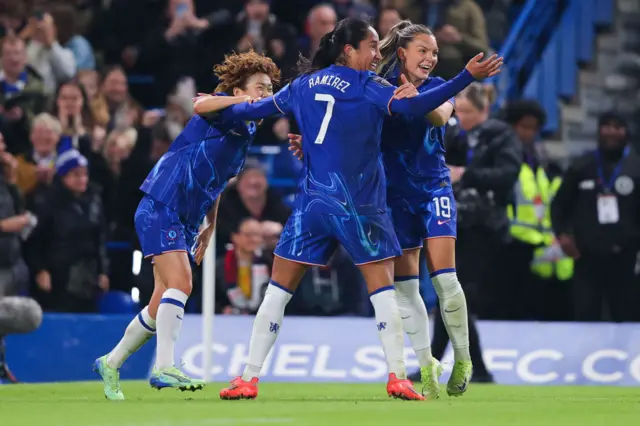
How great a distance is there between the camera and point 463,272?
12.2 m

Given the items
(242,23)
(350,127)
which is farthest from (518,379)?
(242,23)

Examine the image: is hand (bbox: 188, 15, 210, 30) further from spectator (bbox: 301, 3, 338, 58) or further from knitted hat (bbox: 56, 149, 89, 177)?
knitted hat (bbox: 56, 149, 89, 177)

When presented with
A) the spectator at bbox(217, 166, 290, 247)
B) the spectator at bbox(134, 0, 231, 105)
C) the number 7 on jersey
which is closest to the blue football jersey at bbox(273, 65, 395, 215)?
the number 7 on jersey

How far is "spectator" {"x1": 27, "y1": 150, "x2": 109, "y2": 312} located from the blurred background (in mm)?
15

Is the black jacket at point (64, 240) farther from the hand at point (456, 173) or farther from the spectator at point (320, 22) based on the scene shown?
the hand at point (456, 173)

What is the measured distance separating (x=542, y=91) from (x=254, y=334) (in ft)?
32.5

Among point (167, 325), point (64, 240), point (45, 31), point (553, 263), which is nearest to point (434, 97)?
point (167, 325)

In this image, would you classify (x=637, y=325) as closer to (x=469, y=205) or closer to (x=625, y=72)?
(x=469, y=205)

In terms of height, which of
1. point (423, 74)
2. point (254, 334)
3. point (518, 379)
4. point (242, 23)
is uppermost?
point (242, 23)

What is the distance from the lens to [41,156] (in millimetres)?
15148

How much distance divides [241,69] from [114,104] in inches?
315

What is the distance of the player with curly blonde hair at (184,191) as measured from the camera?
9227 mm

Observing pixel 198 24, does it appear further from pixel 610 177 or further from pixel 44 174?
pixel 610 177

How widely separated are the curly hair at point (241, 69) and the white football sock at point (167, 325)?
54.5 inches
